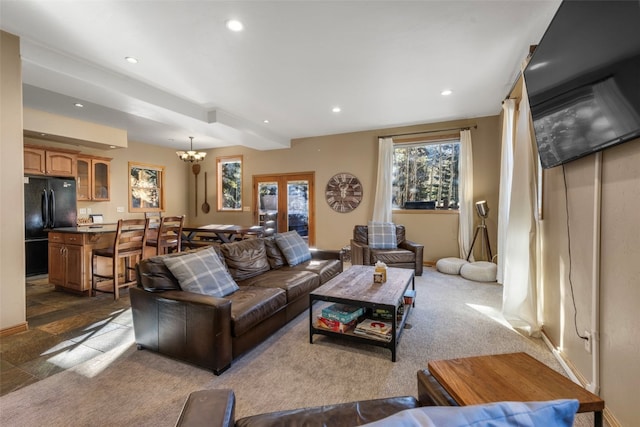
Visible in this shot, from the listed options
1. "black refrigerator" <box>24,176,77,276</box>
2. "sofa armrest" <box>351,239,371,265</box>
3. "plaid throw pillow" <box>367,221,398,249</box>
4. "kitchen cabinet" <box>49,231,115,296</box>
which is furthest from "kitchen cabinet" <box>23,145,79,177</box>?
"plaid throw pillow" <box>367,221,398,249</box>

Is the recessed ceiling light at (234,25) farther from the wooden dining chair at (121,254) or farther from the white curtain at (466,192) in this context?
the white curtain at (466,192)

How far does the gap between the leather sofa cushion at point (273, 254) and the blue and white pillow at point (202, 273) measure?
967 mm

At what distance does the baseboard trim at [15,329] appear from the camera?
2646 mm

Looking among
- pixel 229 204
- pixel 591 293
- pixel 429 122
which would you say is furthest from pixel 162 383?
pixel 229 204

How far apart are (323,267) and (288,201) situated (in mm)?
3766

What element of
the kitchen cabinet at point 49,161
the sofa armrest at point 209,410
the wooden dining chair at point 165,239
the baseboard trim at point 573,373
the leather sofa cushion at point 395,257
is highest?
the kitchen cabinet at point 49,161

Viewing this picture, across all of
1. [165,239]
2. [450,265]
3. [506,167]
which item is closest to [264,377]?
[165,239]

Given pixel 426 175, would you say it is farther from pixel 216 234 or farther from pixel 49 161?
pixel 49 161

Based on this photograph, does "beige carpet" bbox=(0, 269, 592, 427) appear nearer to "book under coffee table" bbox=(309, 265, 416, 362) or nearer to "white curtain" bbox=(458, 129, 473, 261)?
"book under coffee table" bbox=(309, 265, 416, 362)

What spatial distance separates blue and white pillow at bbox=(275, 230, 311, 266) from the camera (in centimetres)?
373

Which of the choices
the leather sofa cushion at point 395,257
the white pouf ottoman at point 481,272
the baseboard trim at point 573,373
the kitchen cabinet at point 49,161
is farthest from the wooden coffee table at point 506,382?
the kitchen cabinet at point 49,161

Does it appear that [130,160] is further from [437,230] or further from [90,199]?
[437,230]

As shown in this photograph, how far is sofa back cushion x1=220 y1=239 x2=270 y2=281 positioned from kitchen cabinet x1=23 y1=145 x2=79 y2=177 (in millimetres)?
4407

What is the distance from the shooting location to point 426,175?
5.79 meters
